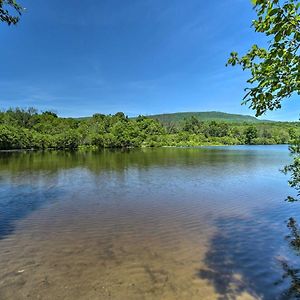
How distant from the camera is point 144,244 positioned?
10.5 meters

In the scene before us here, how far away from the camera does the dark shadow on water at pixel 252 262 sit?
7.13m

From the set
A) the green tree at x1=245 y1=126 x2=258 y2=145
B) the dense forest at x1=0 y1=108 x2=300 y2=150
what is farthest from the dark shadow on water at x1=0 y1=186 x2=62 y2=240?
the green tree at x1=245 y1=126 x2=258 y2=145

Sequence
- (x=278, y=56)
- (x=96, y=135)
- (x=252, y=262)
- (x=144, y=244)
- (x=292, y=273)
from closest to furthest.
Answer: (x=278, y=56) → (x=292, y=273) → (x=252, y=262) → (x=144, y=244) → (x=96, y=135)

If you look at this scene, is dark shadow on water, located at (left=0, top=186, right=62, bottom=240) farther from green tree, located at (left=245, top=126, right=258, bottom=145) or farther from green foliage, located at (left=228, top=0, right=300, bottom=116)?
green tree, located at (left=245, top=126, right=258, bottom=145)

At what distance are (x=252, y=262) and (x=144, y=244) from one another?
3.78 m

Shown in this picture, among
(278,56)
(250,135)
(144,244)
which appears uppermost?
(250,135)

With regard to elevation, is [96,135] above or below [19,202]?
above

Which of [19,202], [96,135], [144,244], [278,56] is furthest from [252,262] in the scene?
[96,135]

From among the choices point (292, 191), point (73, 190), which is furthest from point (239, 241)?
point (73, 190)

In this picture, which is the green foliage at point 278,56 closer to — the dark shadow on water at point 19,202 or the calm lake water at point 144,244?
the calm lake water at point 144,244

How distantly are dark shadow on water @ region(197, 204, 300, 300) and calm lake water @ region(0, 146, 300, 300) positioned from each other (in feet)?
0.09

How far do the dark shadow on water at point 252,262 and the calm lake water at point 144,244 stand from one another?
3 cm

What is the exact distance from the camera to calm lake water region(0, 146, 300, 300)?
7238 millimetres

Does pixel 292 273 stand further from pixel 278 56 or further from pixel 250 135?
pixel 250 135
